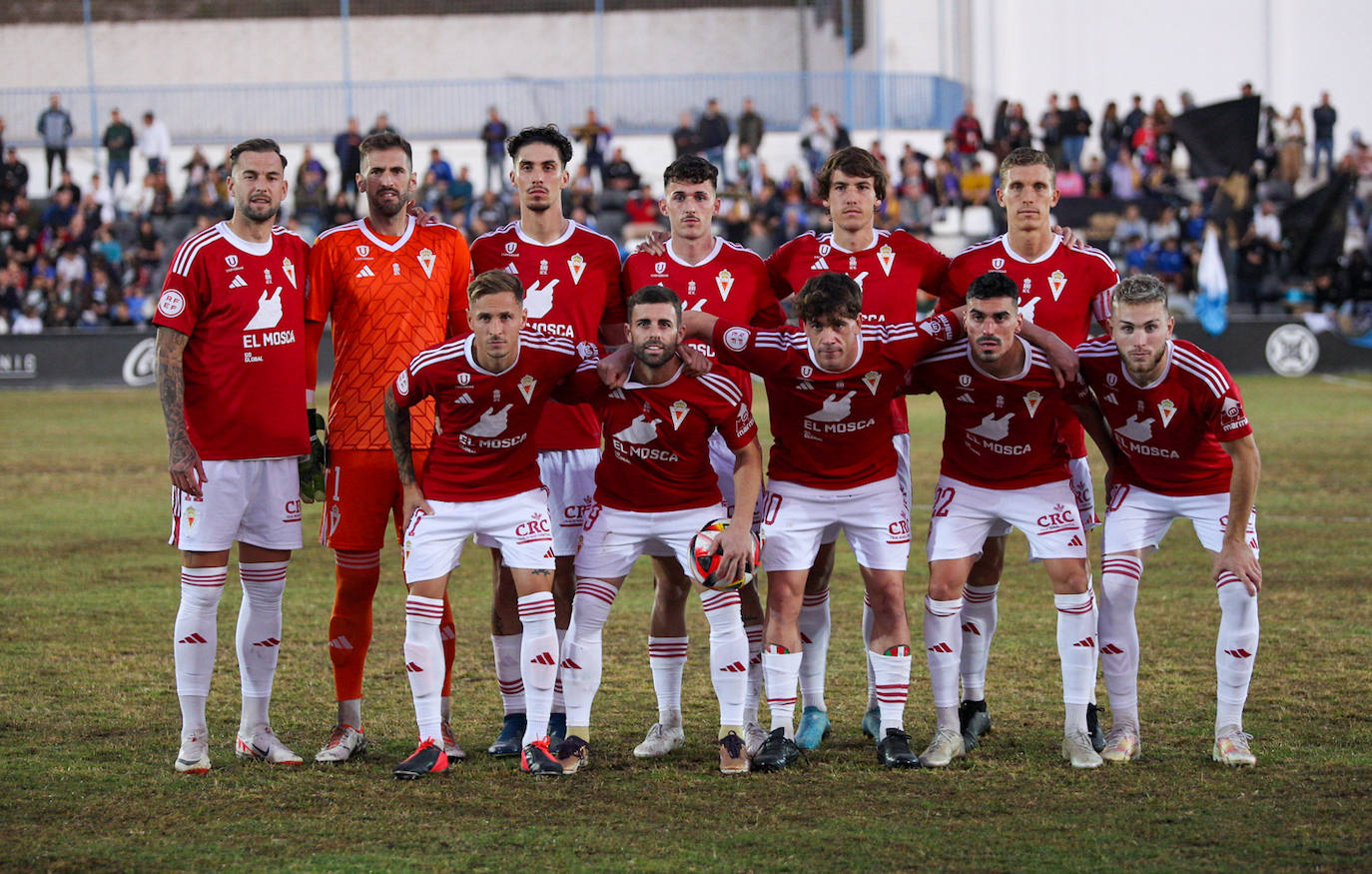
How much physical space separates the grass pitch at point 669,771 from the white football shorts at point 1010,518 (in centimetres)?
83

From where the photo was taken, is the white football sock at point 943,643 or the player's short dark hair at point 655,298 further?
the white football sock at point 943,643

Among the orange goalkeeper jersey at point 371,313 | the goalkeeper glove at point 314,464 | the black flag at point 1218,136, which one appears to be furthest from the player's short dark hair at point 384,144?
the black flag at point 1218,136

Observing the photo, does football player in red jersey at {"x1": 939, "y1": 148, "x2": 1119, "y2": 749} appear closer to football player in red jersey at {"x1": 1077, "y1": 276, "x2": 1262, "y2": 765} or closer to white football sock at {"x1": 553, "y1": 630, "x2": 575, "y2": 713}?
football player in red jersey at {"x1": 1077, "y1": 276, "x2": 1262, "y2": 765}

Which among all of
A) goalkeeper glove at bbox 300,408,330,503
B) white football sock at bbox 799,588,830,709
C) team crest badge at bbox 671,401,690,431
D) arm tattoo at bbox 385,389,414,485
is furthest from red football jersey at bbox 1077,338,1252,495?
goalkeeper glove at bbox 300,408,330,503

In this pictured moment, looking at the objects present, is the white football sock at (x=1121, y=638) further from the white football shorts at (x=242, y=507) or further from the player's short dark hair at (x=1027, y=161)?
the white football shorts at (x=242, y=507)

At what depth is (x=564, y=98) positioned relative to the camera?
127 feet

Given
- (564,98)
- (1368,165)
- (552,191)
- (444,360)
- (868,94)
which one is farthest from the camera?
(564,98)

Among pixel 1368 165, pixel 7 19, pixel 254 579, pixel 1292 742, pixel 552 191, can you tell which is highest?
pixel 7 19

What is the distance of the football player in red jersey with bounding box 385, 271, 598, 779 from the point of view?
6008mm

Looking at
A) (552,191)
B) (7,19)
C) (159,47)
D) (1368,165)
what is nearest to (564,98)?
(159,47)

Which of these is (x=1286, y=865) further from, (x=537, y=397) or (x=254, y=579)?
(x=254, y=579)

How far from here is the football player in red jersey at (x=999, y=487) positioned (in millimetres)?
6074

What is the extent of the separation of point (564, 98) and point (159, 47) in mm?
11155

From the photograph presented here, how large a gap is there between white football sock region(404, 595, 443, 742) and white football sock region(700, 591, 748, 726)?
1084mm
